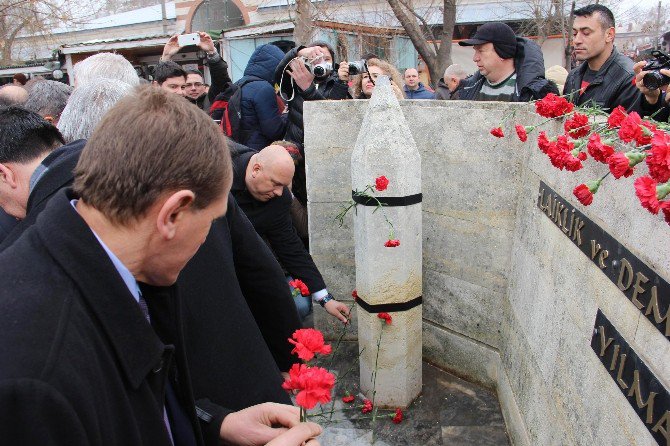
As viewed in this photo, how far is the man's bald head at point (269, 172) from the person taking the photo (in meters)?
2.95

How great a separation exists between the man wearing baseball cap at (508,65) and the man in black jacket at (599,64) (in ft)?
0.85

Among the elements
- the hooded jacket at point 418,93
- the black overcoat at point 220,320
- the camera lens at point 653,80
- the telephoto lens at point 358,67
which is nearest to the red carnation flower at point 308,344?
the black overcoat at point 220,320

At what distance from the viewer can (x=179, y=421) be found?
54.1 inches

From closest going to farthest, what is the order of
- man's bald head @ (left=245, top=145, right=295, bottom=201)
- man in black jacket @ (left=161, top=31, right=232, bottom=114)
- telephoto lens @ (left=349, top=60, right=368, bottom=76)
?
man's bald head @ (left=245, top=145, right=295, bottom=201) → telephoto lens @ (left=349, top=60, right=368, bottom=76) → man in black jacket @ (left=161, top=31, right=232, bottom=114)

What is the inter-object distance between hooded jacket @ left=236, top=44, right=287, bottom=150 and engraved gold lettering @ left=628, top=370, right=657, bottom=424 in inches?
139

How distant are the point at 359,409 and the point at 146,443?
9.05 ft

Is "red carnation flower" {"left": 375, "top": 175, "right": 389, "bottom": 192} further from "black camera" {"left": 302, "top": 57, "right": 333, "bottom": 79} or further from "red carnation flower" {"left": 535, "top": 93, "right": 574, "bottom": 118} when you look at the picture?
"black camera" {"left": 302, "top": 57, "right": 333, "bottom": 79}

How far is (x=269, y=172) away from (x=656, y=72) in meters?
1.97

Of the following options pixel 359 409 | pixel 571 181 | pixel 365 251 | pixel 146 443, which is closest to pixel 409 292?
pixel 365 251

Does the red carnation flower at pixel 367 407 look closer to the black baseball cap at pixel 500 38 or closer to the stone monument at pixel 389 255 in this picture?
the stone monument at pixel 389 255

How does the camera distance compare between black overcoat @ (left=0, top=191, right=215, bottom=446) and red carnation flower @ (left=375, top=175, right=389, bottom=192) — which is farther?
red carnation flower @ (left=375, top=175, right=389, bottom=192)

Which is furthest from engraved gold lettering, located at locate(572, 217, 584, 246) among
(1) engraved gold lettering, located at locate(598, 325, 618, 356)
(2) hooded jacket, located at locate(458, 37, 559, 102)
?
(2) hooded jacket, located at locate(458, 37, 559, 102)

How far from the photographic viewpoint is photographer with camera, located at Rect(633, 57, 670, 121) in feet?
8.61

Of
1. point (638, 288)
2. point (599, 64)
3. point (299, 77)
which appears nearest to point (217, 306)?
point (638, 288)
